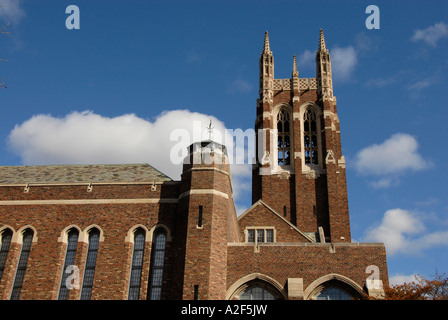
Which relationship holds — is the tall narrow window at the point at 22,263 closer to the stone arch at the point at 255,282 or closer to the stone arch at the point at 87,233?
the stone arch at the point at 87,233

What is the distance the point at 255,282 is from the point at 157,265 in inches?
181

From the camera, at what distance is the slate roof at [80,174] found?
25.7 m

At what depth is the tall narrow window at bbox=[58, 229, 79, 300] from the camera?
871 inches

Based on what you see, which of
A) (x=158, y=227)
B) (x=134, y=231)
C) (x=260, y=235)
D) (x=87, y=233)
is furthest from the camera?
(x=260, y=235)

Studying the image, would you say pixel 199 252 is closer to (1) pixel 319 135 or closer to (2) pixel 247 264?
(2) pixel 247 264

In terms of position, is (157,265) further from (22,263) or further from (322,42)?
(322,42)

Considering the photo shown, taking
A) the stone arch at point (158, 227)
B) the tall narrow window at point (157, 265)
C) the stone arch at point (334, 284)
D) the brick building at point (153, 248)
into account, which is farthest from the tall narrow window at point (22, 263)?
the stone arch at point (334, 284)

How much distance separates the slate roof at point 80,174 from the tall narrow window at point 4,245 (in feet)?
9.49

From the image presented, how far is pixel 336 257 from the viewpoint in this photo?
22.5 meters

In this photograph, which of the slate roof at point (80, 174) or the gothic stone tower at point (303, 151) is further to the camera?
the gothic stone tower at point (303, 151)

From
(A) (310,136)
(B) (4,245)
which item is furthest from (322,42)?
(B) (4,245)

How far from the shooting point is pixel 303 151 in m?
43.4

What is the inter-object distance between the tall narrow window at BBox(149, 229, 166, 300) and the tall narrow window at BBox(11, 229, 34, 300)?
20.5 feet
